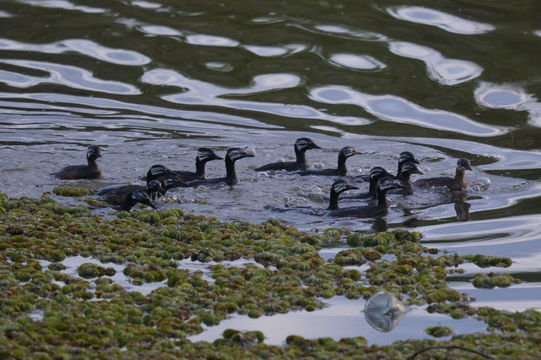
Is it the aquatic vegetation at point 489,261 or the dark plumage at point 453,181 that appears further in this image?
the dark plumage at point 453,181

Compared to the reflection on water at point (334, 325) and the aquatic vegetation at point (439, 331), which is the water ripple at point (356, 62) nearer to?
the reflection on water at point (334, 325)

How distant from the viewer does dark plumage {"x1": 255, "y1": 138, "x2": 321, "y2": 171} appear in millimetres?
15039

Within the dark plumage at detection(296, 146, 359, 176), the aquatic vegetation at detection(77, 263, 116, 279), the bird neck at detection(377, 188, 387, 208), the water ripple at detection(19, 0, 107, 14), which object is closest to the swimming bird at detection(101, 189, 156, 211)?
the bird neck at detection(377, 188, 387, 208)

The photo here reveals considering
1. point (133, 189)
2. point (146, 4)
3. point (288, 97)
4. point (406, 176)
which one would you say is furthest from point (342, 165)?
point (146, 4)

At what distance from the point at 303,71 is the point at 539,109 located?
4.70m

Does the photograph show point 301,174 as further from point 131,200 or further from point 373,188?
point 131,200

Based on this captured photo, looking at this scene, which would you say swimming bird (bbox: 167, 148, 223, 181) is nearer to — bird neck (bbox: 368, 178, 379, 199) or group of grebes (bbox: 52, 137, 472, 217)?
group of grebes (bbox: 52, 137, 472, 217)

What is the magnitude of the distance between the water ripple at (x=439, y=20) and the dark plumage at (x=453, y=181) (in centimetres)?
784

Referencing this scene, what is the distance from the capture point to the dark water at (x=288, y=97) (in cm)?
1352

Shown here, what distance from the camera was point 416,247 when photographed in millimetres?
10438

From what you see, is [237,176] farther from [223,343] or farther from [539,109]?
[223,343]

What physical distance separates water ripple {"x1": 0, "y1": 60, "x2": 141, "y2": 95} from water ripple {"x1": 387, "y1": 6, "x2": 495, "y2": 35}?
21.2 ft

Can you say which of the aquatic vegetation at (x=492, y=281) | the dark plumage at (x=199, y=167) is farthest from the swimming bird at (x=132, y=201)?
the aquatic vegetation at (x=492, y=281)

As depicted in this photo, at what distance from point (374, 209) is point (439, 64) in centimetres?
773
